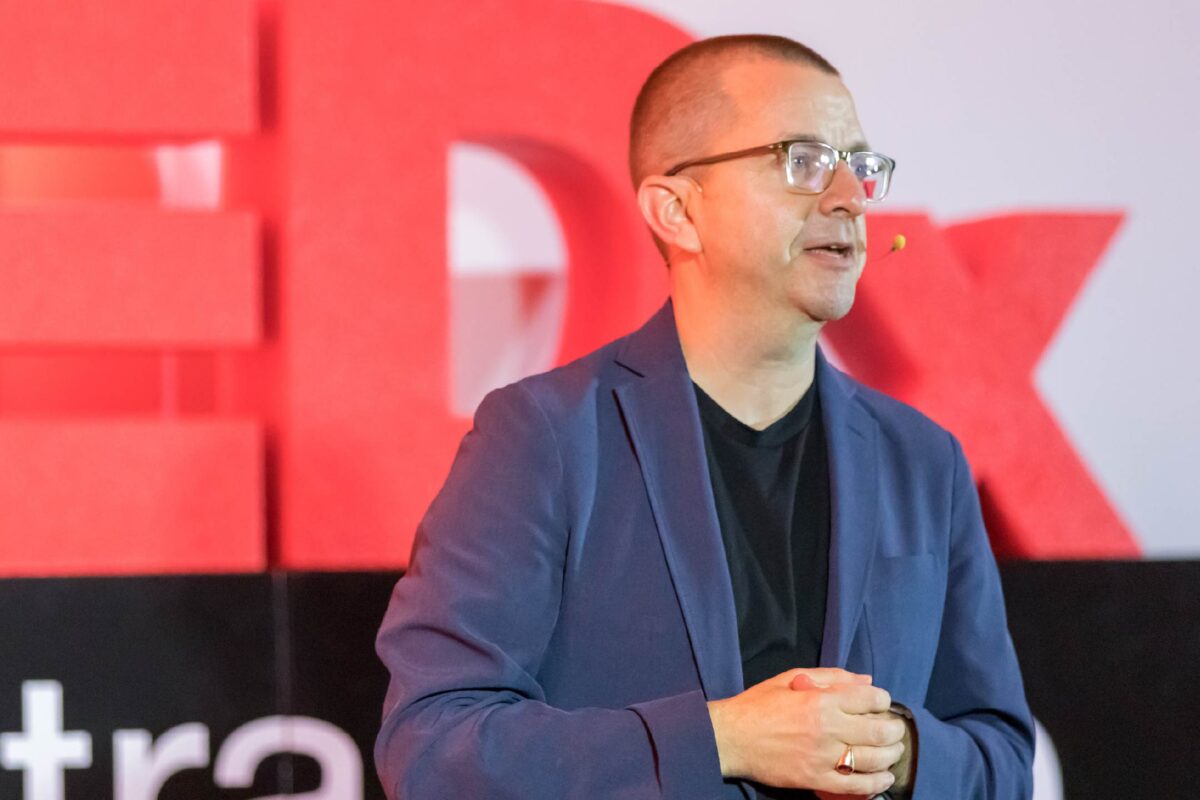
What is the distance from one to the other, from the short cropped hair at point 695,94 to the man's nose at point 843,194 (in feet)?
0.48

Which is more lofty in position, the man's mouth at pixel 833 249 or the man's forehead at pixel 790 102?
the man's forehead at pixel 790 102

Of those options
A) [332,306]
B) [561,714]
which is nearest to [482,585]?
[561,714]

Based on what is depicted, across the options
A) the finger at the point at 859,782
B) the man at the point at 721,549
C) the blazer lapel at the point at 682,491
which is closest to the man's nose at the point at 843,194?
the man at the point at 721,549

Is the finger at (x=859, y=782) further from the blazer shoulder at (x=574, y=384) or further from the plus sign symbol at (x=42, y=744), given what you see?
the plus sign symbol at (x=42, y=744)

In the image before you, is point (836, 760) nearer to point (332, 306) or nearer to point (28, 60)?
point (332, 306)

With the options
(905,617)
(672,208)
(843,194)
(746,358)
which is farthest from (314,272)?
(905,617)

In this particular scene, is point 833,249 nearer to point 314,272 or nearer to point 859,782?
point 859,782

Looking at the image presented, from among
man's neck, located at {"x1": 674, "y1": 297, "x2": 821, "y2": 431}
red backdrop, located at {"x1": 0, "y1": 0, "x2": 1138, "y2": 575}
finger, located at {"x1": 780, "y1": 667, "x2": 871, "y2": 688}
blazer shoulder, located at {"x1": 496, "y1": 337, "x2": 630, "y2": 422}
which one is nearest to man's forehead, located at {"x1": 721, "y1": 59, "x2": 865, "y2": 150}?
man's neck, located at {"x1": 674, "y1": 297, "x2": 821, "y2": 431}

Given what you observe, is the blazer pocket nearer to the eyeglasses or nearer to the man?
the man

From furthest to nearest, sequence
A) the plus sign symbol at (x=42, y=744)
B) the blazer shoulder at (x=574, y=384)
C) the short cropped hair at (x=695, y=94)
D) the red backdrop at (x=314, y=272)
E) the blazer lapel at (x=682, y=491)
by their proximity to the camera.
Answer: the red backdrop at (x=314, y=272) < the plus sign symbol at (x=42, y=744) < the short cropped hair at (x=695, y=94) < the blazer shoulder at (x=574, y=384) < the blazer lapel at (x=682, y=491)

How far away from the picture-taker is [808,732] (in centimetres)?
148

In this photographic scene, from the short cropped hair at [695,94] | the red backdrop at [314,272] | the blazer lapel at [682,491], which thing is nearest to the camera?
the blazer lapel at [682,491]

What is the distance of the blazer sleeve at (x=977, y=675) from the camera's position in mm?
1729

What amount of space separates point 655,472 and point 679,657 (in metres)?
0.23
